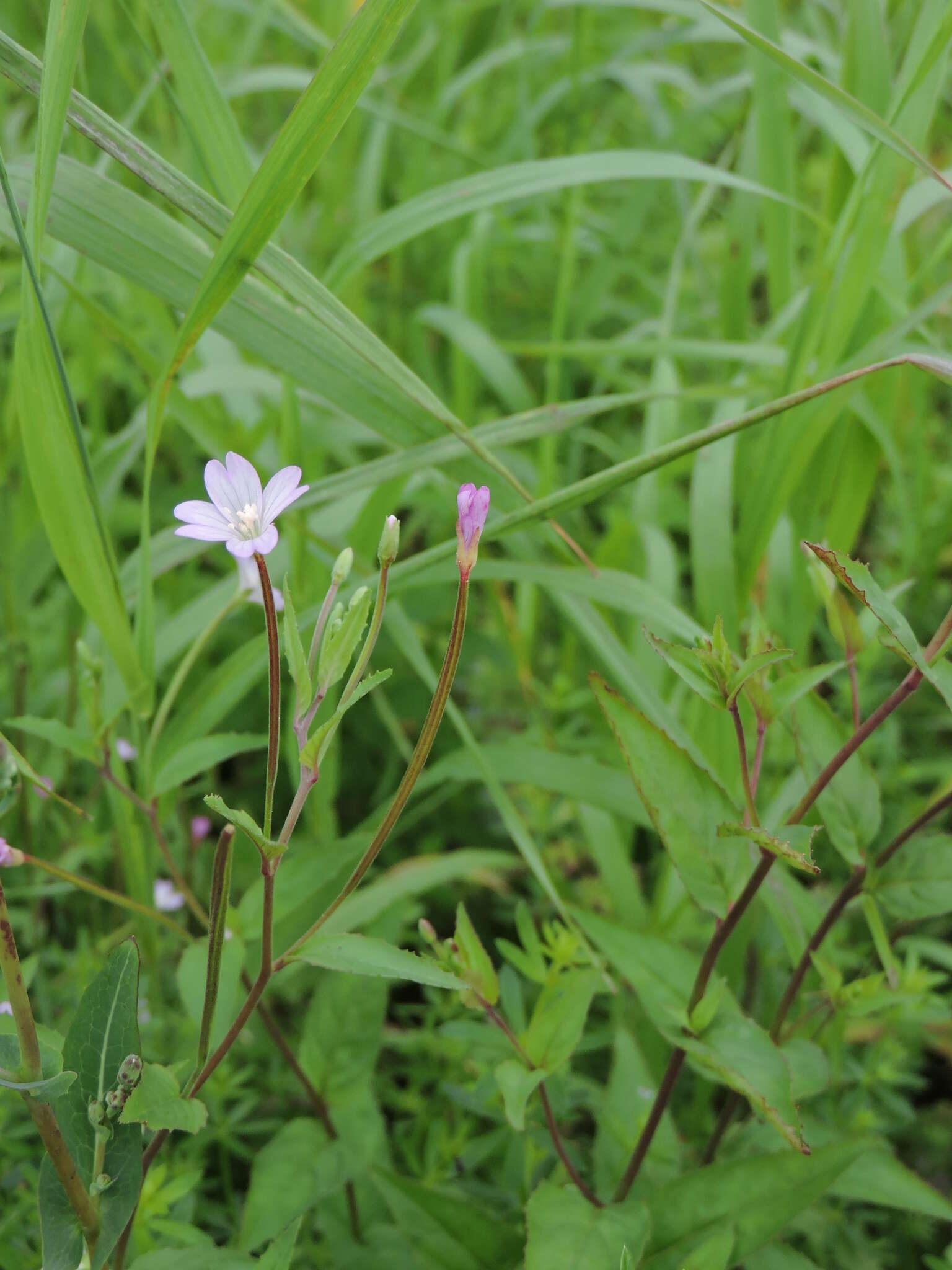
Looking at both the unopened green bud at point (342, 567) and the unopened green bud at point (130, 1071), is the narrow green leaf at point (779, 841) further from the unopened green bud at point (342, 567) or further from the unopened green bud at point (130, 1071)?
the unopened green bud at point (130, 1071)

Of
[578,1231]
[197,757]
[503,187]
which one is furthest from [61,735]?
[503,187]

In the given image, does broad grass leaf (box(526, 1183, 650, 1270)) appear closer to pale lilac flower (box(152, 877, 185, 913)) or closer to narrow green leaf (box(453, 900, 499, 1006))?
narrow green leaf (box(453, 900, 499, 1006))

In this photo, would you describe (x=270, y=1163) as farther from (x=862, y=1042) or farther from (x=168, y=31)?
(x=168, y=31)

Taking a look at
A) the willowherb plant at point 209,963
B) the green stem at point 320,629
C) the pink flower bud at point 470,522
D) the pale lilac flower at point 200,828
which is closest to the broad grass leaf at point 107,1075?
the willowherb plant at point 209,963

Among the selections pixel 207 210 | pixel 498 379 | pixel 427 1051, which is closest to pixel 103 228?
pixel 207 210

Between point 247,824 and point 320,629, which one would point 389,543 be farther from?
point 247,824

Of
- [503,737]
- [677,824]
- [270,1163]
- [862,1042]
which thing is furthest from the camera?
[503,737]
